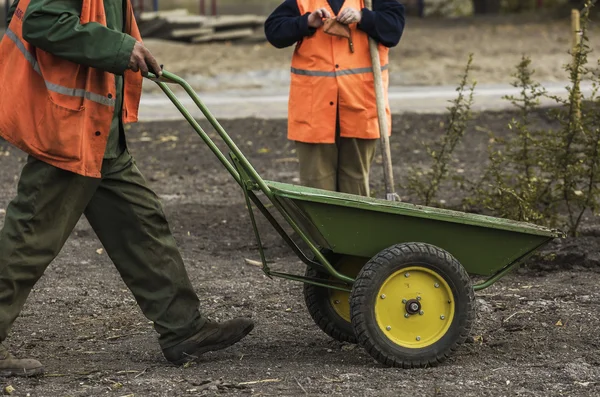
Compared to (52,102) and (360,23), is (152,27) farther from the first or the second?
(52,102)

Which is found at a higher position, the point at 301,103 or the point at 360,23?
the point at 360,23

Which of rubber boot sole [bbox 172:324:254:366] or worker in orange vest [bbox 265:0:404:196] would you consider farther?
worker in orange vest [bbox 265:0:404:196]

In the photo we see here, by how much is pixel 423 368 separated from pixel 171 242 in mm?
1101

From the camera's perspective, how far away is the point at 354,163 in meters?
5.62

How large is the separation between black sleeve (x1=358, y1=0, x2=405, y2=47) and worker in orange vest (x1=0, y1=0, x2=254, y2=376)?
146 cm

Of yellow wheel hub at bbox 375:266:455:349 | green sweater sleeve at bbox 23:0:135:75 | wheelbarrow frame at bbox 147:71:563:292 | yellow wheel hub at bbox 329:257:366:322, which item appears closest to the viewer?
green sweater sleeve at bbox 23:0:135:75

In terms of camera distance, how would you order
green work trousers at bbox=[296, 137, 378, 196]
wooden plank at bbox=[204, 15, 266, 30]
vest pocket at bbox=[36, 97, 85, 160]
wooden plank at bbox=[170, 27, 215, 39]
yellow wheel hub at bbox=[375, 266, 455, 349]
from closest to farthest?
vest pocket at bbox=[36, 97, 85, 160]
yellow wheel hub at bbox=[375, 266, 455, 349]
green work trousers at bbox=[296, 137, 378, 196]
wooden plank at bbox=[170, 27, 215, 39]
wooden plank at bbox=[204, 15, 266, 30]

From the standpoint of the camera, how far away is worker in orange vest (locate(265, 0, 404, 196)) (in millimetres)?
5352

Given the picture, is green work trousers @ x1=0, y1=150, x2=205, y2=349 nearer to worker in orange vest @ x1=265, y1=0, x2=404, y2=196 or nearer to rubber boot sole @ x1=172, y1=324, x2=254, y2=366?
rubber boot sole @ x1=172, y1=324, x2=254, y2=366

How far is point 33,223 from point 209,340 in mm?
854

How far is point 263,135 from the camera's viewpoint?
1009cm

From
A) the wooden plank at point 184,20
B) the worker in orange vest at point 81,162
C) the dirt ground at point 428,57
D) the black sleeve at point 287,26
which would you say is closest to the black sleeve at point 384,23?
the black sleeve at point 287,26

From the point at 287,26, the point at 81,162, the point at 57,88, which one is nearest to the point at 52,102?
the point at 57,88

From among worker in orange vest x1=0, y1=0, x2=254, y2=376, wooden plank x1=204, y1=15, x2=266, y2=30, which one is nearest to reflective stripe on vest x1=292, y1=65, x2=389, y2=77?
worker in orange vest x1=0, y1=0, x2=254, y2=376
